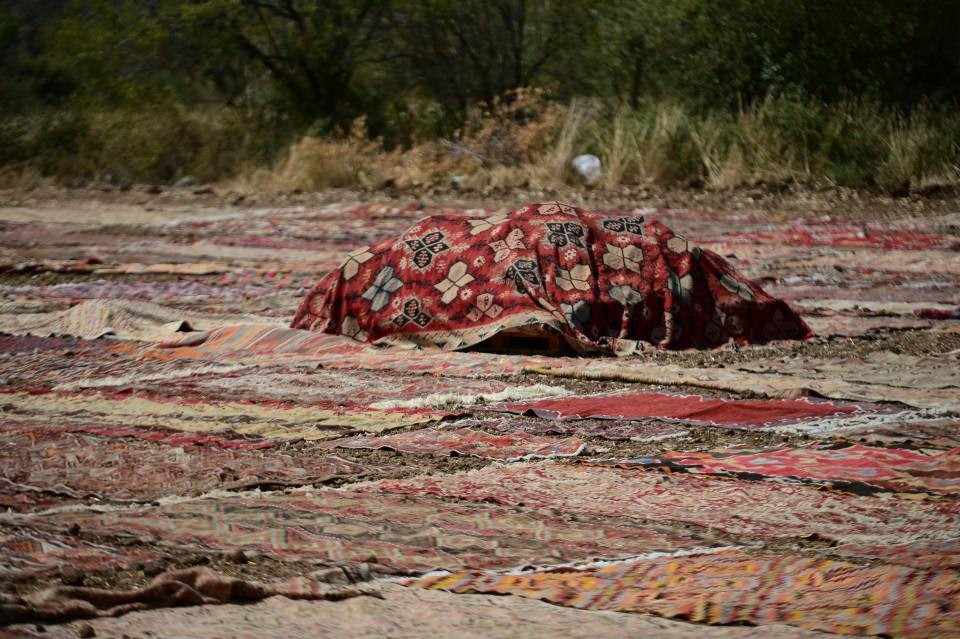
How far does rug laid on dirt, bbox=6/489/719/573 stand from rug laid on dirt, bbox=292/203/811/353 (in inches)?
114

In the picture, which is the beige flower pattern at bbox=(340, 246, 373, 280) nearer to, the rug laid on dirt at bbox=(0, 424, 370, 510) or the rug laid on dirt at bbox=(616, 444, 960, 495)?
the rug laid on dirt at bbox=(0, 424, 370, 510)

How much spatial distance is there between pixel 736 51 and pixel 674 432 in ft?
37.2

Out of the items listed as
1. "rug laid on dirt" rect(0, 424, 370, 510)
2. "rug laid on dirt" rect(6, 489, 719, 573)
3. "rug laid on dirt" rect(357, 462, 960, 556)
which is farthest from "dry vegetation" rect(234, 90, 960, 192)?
"rug laid on dirt" rect(6, 489, 719, 573)

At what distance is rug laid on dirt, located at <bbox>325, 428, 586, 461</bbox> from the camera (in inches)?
179

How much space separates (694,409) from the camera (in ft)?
17.2

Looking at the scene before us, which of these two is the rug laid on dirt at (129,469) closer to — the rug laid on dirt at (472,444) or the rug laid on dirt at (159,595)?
the rug laid on dirt at (472,444)

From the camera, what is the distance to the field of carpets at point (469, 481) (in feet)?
9.56

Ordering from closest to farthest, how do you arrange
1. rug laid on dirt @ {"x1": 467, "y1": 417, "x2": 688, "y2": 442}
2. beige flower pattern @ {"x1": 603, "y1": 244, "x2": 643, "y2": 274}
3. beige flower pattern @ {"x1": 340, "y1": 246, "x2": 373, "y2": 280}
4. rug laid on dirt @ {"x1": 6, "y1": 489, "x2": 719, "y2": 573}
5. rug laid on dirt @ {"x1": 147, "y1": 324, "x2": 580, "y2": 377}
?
rug laid on dirt @ {"x1": 6, "y1": 489, "x2": 719, "y2": 573}, rug laid on dirt @ {"x1": 467, "y1": 417, "x2": 688, "y2": 442}, rug laid on dirt @ {"x1": 147, "y1": 324, "x2": 580, "y2": 377}, beige flower pattern @ {"x1": 603, "y1": 244, "x2": 643, "y2": 274}, beige flower pattern @ {"x1": 340, "y1": 246, "x2": 373, "y2": 280}

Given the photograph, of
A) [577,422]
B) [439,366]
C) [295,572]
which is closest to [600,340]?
[439,366]

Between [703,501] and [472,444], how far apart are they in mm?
1045

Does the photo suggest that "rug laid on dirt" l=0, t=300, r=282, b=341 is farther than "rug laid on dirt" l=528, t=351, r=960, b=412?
Yes

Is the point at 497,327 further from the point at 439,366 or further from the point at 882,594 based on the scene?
the point at 882,594

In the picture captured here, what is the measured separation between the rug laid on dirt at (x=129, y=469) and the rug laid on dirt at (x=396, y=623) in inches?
39.1

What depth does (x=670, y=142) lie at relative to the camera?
551 inches
